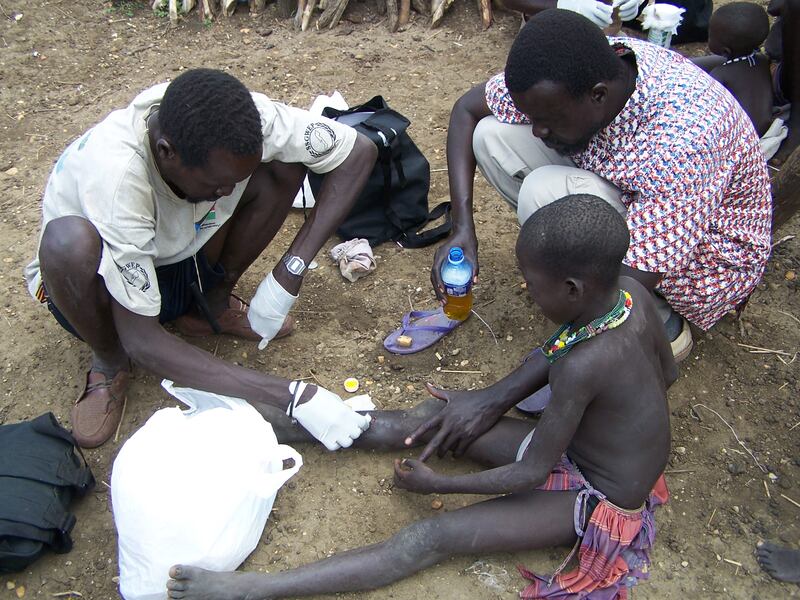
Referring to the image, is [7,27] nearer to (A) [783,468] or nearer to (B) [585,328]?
(B) [585,328]

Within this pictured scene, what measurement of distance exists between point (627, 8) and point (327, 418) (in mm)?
3041

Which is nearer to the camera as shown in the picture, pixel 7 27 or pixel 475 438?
pixel 475 438

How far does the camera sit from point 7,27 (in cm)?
478

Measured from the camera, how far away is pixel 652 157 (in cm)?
213

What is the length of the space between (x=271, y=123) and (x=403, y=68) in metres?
2.22

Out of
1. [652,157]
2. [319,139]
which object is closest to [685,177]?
[652,157]

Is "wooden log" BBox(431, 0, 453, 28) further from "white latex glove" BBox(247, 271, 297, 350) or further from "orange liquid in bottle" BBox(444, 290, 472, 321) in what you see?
"white latex glove" BBox(247, 271, 297, 350)

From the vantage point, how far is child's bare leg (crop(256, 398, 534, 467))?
2.16 m

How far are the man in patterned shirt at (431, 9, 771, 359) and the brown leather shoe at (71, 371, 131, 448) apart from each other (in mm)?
1199

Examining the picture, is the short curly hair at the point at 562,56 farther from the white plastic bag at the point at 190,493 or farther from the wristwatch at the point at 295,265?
the white plastic bag at the point at 190,493

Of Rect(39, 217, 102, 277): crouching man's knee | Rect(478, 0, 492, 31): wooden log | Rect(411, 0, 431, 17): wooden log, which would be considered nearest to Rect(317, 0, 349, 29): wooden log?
Rect(411, 0, 431, 17): wooden log

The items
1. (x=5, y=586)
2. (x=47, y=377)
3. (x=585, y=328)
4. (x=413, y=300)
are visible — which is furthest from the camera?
(x=413, y=300)

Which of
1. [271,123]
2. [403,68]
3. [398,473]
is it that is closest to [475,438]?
[398,473]

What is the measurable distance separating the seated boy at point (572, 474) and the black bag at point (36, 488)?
1.34 ft
